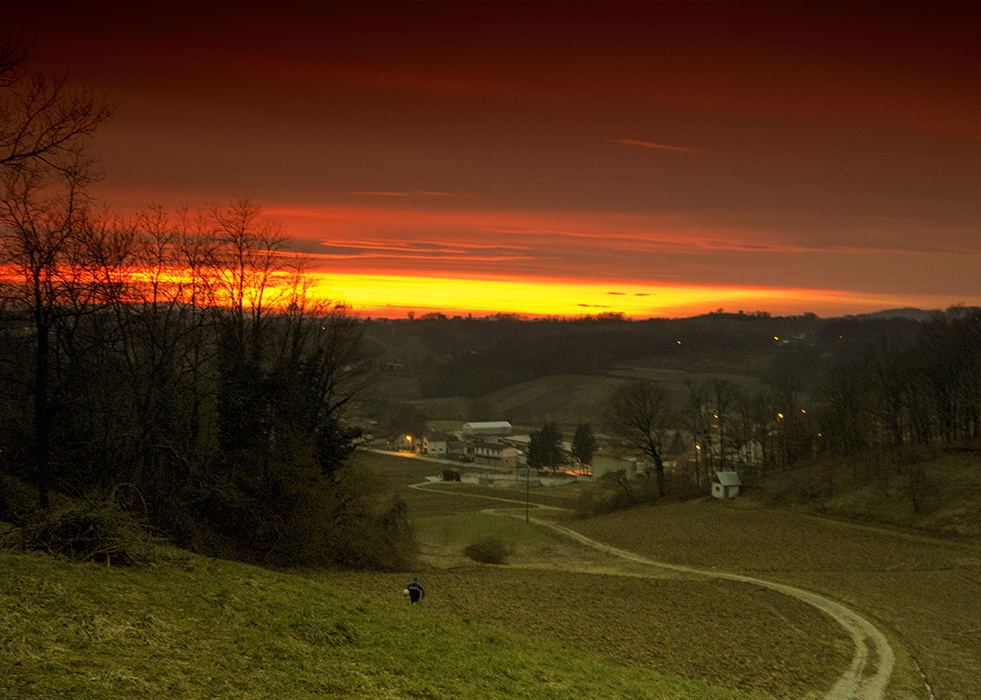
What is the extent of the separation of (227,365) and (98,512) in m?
10.8

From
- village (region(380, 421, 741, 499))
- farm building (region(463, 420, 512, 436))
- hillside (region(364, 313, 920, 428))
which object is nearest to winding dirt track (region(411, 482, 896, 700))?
village (region(380, 421, 741, 499))

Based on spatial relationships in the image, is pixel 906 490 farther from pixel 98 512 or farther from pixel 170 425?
pixel 98 512

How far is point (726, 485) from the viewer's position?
61.1m

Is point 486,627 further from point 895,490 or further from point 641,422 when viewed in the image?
point 641,422

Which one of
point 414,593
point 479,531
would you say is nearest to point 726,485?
point 479,531

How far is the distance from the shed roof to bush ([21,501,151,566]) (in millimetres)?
55304

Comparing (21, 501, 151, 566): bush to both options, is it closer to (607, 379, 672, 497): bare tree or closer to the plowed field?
the plowed field

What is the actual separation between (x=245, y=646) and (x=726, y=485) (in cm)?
5630

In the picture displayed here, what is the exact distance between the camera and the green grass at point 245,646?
8.39m

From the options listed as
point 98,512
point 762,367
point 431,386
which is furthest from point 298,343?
point 762,367

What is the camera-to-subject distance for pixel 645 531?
49.1 meters

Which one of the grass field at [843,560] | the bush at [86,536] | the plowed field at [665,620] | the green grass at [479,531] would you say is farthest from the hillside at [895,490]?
the bush at [86,536]

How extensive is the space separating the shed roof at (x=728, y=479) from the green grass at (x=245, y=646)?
47.7 metres

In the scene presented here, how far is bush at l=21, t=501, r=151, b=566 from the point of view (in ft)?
40.6
